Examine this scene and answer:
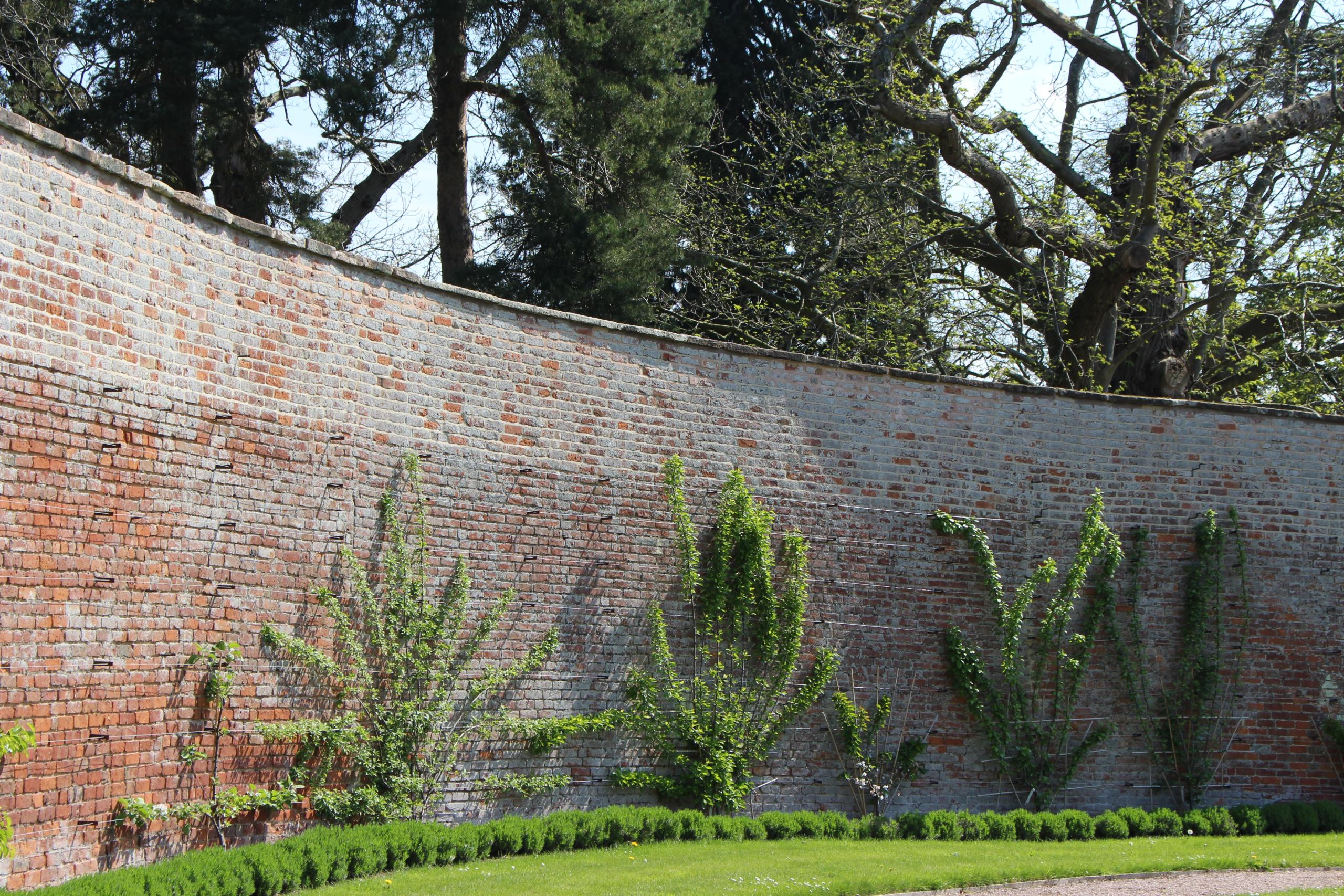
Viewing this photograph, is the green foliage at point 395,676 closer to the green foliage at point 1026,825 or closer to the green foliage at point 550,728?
the green foliage at point 550,728

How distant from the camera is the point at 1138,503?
11.1 meters

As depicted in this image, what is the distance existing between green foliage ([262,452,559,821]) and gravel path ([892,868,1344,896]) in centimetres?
301

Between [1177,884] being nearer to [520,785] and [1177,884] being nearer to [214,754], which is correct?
[520,785]

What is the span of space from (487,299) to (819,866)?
4.31m

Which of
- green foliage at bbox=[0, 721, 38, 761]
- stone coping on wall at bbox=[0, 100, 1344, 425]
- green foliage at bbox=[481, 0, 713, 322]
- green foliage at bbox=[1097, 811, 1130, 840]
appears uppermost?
green foliage at bbox=[481, 0, 713, 322]

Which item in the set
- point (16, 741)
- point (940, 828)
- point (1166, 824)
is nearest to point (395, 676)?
point (16, 741)

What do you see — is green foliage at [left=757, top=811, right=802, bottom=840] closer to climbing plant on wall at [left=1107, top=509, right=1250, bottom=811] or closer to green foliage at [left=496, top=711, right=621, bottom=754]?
green foliage at [left=496, top=711, right=621, bottom=754]

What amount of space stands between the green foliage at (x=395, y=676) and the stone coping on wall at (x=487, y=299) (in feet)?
4.36

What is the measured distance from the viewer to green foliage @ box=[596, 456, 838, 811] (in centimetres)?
912

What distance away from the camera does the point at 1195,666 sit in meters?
11.0

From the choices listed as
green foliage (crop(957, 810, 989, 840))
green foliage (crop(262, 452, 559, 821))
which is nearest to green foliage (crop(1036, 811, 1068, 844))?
green foliage (crop(957, 810, 989, 840))

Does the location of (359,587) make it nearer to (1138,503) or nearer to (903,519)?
(903,519)

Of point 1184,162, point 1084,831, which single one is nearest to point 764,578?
point 1084,831

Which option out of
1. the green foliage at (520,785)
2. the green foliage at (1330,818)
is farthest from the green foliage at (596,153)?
the green foliage at (1330,818)
